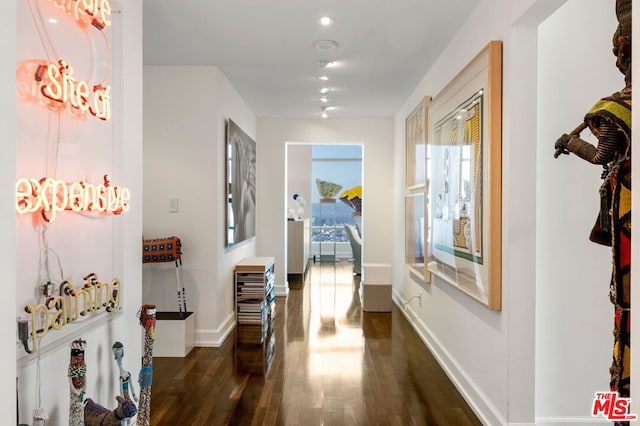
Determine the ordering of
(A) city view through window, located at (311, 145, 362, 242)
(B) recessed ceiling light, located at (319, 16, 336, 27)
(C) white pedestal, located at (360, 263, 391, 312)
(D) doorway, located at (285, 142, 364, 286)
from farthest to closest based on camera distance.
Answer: (A) city view through window, located at (311, 145, 362, 242) < (D) doorway, located at (285, 142, 364, 286) < (C) white pedestal, located at (360, 263, 391, 312) < (B) recessed ceiling light, located at (319, 16, 336, 27)

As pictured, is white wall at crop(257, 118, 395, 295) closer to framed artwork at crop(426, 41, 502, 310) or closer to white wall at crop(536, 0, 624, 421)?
framed artwork at crop(426, 41, 502, 310)

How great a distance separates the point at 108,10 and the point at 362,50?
2.18m

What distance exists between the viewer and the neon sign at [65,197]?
1643 mm

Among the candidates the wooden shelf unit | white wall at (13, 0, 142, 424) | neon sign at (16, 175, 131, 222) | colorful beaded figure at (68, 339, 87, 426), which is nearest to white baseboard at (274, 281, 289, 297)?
the wooden shelf unit

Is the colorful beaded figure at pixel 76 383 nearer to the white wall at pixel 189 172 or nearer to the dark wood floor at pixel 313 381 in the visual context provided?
the dark wood floor at pixel 313 381

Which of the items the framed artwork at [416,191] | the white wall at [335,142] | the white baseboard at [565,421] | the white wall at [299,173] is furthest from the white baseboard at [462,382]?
the white wall at [299,173]

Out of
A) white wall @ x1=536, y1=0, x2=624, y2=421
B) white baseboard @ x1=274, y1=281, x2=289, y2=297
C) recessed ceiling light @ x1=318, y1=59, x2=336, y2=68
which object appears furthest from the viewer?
white baseboard @ x1=274, y1=281, x2=289, y2=297

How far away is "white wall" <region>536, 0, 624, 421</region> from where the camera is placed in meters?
2.40

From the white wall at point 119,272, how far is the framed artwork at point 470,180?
2.01m

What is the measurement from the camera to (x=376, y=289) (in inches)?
227

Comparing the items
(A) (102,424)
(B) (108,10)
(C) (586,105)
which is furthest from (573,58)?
(A) (102,424)

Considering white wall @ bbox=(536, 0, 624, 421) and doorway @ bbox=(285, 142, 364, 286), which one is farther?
doorway @ bbox=(285, 142, 364, 286)

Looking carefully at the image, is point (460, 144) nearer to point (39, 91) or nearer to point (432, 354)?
point (432, 354)

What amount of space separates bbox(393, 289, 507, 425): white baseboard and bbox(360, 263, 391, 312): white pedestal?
0.89 metres
